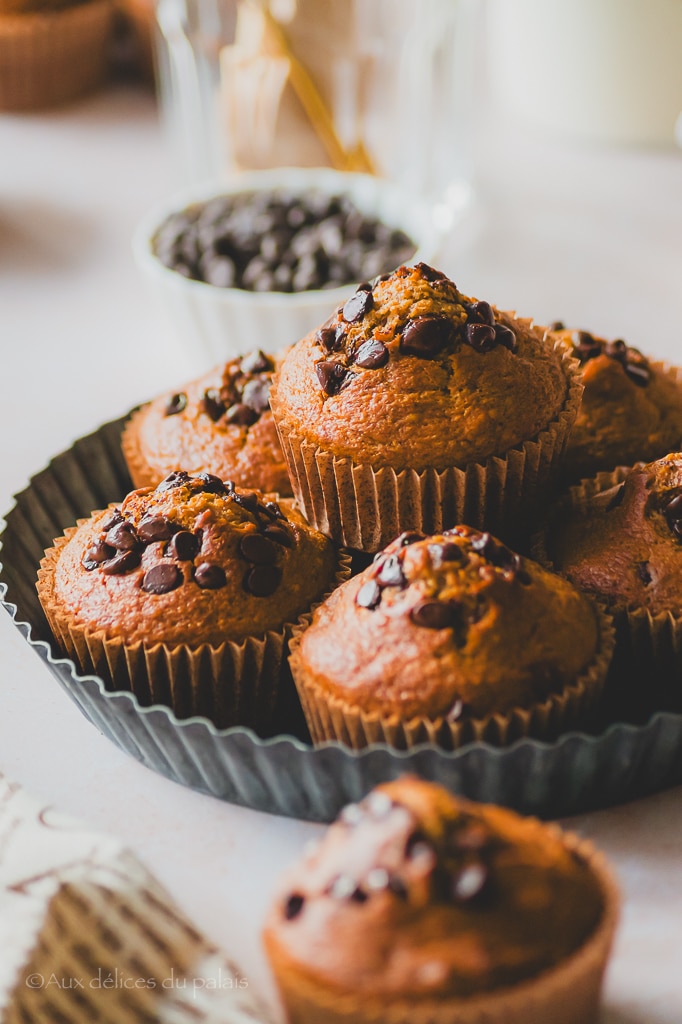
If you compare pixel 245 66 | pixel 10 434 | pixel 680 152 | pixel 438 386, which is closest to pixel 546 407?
pixel 438 386

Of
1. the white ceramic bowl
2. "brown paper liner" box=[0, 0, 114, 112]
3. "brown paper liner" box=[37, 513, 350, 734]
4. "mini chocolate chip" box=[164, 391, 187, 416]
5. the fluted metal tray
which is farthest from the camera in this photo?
"brown paper liner" box=[0, 0, 114, 112]

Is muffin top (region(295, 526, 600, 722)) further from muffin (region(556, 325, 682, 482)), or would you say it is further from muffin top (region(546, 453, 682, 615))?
muffin (region(556, 325, 682, 482))

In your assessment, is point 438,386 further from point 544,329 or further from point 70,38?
point 70,38

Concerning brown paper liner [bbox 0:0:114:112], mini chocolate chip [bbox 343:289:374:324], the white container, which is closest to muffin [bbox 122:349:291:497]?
mini chocolate chip [bbox 343:289:374:324]

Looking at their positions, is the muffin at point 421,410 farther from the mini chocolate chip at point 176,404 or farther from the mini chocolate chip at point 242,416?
the mini chocolate chip at point 176,404

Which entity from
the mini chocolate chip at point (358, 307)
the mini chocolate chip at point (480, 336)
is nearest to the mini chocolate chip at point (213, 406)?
the mini chocolate chip at point (358, 307)

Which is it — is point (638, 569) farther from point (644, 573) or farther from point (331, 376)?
point (331, 376)
